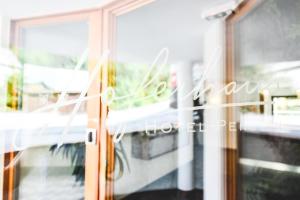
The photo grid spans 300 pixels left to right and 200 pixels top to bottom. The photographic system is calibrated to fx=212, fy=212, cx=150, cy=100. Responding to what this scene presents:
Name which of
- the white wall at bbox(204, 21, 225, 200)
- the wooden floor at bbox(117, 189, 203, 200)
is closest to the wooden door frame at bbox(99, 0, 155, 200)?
the wooden floor at bbox(117, 189, 203, 200)

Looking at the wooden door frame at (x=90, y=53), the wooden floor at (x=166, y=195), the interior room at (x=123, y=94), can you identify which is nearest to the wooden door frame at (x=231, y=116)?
the interior room at (x=123, y=94)

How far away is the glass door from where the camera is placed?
4.80 ft

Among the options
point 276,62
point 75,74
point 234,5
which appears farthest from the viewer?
point 75,74

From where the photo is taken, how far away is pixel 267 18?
1.21 meters

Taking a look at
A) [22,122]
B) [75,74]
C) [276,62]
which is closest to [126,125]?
[75,74]

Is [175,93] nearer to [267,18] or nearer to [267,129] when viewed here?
[267,129]

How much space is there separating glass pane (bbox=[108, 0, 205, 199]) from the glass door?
22 cm

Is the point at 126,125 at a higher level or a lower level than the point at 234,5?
lower

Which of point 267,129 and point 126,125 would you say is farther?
point 126,125

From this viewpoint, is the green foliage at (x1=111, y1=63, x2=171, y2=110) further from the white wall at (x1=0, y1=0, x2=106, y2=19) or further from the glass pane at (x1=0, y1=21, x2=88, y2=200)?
the white wall at (x1=0, y1=0, x2=106, y2=19)

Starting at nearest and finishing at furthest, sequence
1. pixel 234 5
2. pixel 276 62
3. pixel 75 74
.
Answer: pixel 276 62 < pixel 234 5 < pixel 75 74

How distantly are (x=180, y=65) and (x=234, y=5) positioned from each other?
514 millimetres

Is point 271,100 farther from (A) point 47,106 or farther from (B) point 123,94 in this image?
(A) point 47,106

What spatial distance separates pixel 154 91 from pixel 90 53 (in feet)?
1.78
